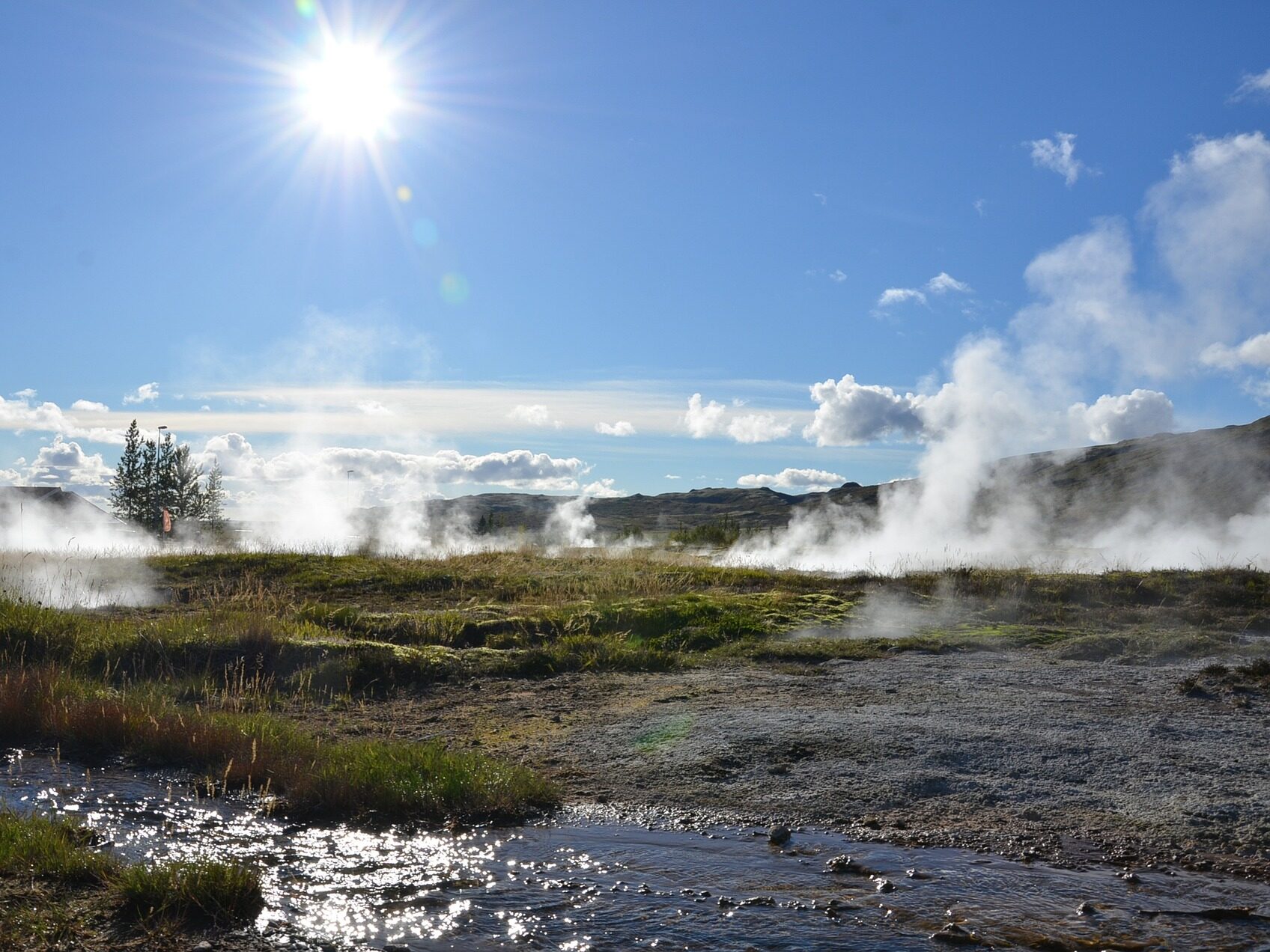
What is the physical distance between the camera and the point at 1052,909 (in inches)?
204

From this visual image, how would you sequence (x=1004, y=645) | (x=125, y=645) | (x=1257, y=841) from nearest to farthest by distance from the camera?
1. (x=1257, y=841)
2. (x=125, y=645)
3. (x=1004, y=645)

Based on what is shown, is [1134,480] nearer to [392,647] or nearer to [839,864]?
[392,647]

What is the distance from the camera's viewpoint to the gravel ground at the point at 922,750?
6.54 m

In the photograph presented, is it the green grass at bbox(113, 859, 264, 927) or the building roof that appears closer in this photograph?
the green grass at bbox(113, 859, 264, 927)

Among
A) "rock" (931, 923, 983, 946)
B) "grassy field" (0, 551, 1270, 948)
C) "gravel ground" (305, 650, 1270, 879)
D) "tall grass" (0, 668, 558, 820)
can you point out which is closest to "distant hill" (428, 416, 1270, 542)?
"grassy field" (0, 551, 1270, 948)

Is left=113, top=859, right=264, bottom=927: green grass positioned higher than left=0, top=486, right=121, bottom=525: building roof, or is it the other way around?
left=0, top=486, right=121, bottom=525: building roof

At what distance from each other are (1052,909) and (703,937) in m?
1.87

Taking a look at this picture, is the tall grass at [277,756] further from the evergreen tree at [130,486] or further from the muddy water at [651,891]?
the evergreen tree at [130,486]

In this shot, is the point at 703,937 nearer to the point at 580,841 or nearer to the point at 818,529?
the point at 580,841

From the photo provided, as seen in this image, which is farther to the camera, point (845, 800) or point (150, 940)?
point (845, 800)

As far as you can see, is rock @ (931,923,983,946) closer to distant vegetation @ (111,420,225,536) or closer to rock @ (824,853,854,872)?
rock @ (824,853,854,872)

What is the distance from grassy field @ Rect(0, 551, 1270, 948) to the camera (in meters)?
6.93

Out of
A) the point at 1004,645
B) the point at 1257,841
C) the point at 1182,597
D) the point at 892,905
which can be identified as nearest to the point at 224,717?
the point at 892,905

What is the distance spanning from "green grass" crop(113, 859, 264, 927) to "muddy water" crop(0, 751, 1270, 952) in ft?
0.54
